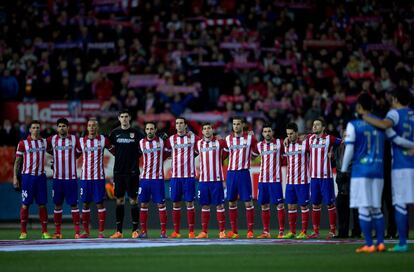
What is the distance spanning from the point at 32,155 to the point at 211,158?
3.66 meters

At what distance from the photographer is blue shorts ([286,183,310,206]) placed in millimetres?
20953

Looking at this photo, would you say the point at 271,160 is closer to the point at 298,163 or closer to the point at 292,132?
the point at 298,163

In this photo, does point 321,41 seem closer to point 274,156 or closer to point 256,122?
point 256,122

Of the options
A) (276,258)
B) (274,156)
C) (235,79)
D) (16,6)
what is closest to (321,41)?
(235,79)

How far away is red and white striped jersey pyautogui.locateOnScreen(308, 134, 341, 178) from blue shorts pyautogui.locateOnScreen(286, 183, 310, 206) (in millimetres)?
326

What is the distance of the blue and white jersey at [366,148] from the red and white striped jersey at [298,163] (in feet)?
18.2

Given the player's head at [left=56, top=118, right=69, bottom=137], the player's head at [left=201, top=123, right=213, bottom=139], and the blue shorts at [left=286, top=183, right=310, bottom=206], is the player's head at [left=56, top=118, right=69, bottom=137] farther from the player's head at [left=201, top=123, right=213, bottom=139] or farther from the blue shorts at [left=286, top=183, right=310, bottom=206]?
the blue shorts at [left=286, top=183, right=310, bottom=206]

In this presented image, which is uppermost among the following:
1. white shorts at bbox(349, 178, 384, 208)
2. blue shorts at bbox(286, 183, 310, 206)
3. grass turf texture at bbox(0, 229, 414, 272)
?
white shorts at bbox(349, 178, 384, 208)

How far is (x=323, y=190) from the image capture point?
20781 mm

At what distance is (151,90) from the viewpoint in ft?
101

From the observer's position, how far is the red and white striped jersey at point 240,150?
21.0 metres

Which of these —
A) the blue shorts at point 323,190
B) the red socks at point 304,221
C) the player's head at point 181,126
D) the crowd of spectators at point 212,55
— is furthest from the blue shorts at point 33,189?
the crowd of spectators at point 212,55

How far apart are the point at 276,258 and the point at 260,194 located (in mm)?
6268

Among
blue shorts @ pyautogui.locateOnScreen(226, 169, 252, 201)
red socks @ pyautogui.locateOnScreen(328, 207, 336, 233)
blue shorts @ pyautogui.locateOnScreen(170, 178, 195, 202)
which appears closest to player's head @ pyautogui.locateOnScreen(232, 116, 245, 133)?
blue shorts @ pyautogui.locateOnScreen(226, 169, 252, 201)
